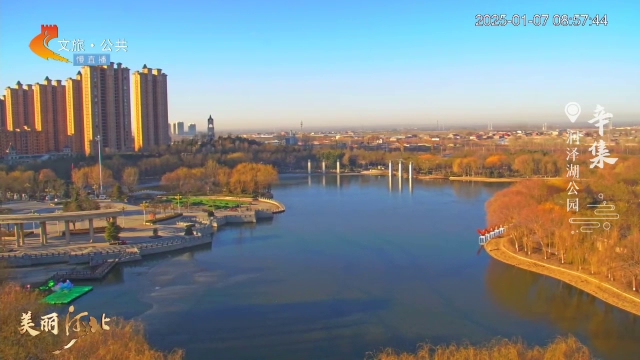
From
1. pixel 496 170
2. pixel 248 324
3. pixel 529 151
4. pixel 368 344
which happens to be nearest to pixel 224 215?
pixel 248 324

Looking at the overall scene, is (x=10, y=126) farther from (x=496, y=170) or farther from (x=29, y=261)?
(x=496, y=170)

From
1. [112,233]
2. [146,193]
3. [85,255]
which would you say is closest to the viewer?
[85,255]

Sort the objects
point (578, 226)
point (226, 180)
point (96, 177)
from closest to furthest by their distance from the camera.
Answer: point (578, 226) < point (96, 177) < point (226, 180)

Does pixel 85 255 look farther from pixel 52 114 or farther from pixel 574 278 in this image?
pixel 52 114

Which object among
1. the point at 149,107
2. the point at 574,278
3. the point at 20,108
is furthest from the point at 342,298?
the point at 20,108

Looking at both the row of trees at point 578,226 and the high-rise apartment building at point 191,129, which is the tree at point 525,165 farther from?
the high-rise apartment building at point 191,129

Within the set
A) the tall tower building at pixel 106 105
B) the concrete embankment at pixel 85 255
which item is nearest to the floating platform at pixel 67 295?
the concrete embankment at pixel 85 255
